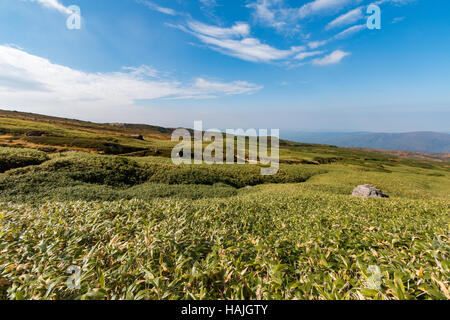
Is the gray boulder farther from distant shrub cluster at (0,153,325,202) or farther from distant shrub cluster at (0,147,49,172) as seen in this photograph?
distant shrub cluster at (0,147,49,172)

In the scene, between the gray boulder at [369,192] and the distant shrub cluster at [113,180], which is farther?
the gray boulder at [369,192]

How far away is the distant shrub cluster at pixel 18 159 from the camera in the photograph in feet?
72.4

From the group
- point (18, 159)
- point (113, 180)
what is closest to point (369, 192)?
point (113, 180)

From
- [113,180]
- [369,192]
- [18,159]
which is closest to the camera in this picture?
[369,192]

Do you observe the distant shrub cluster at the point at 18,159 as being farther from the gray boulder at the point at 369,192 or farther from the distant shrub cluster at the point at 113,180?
the gray boulder at the point at 369,192

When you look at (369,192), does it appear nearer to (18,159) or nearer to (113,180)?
(113,180)

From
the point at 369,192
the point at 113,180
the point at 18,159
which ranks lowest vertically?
the point at 369,192

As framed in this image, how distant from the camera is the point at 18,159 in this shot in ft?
75.6

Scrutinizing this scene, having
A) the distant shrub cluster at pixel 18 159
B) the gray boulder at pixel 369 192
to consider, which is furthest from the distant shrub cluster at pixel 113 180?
the gray boulder at pixel 369 192

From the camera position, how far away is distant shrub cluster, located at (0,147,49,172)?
22058mm

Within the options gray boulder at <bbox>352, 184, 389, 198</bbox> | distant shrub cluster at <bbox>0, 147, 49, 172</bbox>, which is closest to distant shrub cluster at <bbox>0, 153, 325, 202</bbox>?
distant shrub cluster at <bbox>0, 147, 49, 172</bbox>

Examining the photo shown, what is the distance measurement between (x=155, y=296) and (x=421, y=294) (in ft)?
12.2

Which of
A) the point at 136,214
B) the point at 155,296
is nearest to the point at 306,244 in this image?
the point at 155,296

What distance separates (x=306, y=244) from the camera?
4434mm
